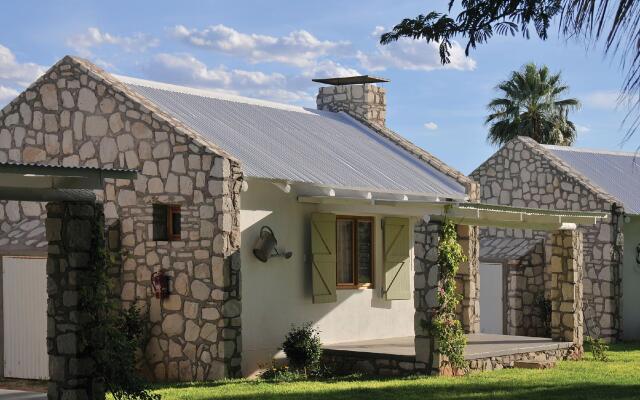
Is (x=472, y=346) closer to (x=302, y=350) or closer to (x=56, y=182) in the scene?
(x=302, y=350)

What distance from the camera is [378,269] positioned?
64.6 ft

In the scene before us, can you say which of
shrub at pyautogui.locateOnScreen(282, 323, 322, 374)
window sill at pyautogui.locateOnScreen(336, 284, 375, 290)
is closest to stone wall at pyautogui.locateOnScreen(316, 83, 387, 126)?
window sill at pyautogui.locateOnScreen(336, 284, 375, 290)

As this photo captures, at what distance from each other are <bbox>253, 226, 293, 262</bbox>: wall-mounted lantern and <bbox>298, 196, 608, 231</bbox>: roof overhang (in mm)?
937

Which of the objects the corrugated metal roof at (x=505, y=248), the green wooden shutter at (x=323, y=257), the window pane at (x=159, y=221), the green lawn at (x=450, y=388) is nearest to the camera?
the green lawn at (x=450, y=388)

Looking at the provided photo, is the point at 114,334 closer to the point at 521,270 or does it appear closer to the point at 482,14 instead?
the point at 482,14

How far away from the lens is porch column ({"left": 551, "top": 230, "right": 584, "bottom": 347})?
784 inches

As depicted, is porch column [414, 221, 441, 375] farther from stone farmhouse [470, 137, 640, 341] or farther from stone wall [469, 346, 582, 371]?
stone farmhouse [470, 137, 640, 341]

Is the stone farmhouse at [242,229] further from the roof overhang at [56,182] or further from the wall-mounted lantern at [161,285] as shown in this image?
the roof overhang at [56,182]

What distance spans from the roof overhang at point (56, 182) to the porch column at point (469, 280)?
1066cm

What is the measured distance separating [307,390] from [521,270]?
34.8 ft

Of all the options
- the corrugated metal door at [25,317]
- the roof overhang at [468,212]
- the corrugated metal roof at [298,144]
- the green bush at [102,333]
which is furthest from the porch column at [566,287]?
the green bush at [102,333]

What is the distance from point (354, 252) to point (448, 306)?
3718 mm

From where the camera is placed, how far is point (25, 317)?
16.8 m

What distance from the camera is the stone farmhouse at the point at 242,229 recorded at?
15.8m
